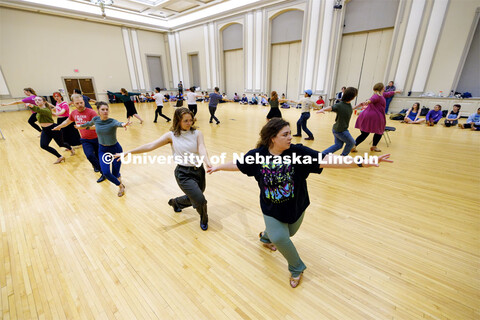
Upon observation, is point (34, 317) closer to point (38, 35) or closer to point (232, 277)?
point (232, 277)

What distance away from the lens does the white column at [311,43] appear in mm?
11609

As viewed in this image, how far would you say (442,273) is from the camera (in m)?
1.91

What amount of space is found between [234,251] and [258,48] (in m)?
15.2

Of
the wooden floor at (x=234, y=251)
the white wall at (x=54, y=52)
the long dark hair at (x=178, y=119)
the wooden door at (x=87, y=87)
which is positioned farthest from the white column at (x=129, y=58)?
the long dark hair at (x=178, y=119)

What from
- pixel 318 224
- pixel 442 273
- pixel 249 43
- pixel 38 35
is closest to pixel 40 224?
pixel 318 224

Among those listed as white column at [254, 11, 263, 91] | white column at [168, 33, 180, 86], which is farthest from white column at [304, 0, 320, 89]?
white column at [168, 33, 180, 86]

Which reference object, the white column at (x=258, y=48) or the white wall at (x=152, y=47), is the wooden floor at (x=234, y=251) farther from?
the white wall at (x=152, y=47)

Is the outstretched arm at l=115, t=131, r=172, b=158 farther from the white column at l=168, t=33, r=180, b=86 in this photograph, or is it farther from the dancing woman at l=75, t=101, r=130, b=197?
the white column at l=168, t=33, r=180, b=86

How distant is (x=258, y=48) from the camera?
14656mm

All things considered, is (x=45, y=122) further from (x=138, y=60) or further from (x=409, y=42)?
(x=138, y=60)

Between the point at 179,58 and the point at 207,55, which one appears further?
the point at 179,58

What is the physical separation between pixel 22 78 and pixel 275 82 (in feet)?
53.7

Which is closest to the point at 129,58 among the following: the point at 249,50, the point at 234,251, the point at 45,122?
the point at 249,50

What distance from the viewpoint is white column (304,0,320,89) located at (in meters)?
11.6
